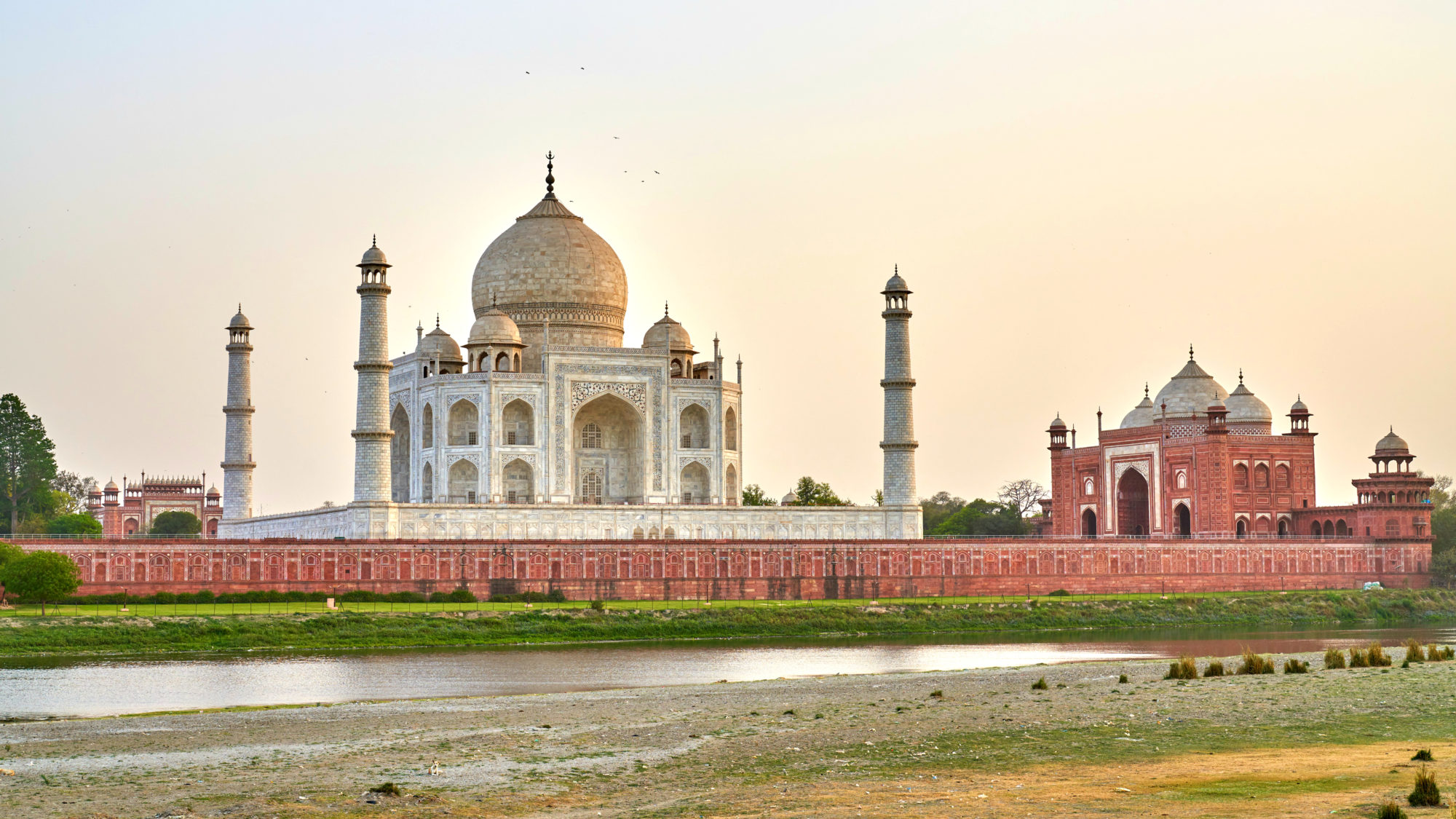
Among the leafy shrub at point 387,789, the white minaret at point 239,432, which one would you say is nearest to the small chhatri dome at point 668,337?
the white minaret at point 239,432

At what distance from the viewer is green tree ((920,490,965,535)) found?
8703cm

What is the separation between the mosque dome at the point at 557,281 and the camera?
191 ft

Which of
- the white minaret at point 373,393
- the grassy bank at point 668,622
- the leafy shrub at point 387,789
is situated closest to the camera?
the leafy shrub at point 387,789

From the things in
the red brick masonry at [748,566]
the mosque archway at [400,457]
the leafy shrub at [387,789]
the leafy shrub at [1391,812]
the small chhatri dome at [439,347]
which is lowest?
the leafy shrub at [387,789]

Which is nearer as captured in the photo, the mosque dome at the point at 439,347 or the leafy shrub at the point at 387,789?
the leafy shrub at the point at 387,789

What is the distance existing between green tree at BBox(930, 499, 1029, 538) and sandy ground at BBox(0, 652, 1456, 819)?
5350 cm

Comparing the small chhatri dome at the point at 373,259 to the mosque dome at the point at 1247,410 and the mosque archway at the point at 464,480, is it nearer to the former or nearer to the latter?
the mosque archway at the point at 464,480

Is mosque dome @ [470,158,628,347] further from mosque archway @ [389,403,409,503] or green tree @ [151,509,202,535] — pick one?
green tree @ [151,509,202,535]

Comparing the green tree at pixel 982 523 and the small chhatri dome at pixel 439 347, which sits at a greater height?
the small chhatri dome at pixel 439 347

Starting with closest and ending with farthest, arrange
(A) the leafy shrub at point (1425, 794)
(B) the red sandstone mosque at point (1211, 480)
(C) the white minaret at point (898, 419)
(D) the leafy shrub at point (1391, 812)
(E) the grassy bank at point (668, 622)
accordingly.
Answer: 1. (D) the leafy shrub at point (1391, 812)
2. (A) the leafy shrub at point (1425, 794)
3. (E) the grassy bank at point (668, 622)
4. (C) the white minaret at point (898, 419)
5. (B) the red sandstone mosque at point (1211, 480)

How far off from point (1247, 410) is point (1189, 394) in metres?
2.31

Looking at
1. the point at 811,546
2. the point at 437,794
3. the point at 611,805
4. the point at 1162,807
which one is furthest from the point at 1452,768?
the point at 811,546

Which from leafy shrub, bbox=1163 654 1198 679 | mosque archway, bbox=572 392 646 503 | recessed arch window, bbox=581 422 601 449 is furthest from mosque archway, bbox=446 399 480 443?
leafy shrub, bbox=1163 654 1198 679

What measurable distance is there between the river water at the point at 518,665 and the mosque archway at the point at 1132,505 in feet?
80.4
